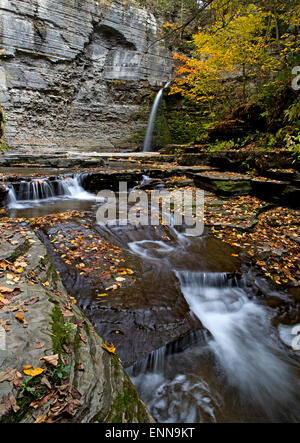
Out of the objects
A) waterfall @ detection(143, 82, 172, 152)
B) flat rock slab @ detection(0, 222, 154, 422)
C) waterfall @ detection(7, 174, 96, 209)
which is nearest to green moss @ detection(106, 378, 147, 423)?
flat rock slab @ detection(0, 222, 154, 422)

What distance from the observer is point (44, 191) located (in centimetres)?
771

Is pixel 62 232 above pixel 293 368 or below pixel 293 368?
above

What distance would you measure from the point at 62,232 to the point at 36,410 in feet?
12.3

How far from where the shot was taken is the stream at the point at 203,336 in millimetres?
2221

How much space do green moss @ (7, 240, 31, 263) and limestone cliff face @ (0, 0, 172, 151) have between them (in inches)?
483

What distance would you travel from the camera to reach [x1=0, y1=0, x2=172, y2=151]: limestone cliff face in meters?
12.7

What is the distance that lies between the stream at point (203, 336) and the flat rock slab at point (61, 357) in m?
0.61

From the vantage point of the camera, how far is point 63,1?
42.9 ft

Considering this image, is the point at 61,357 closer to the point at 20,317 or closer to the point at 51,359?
the point at 51,359

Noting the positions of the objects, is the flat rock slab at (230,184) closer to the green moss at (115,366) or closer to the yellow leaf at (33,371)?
the green moss at (115,366)

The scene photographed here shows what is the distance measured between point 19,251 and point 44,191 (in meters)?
5.28
